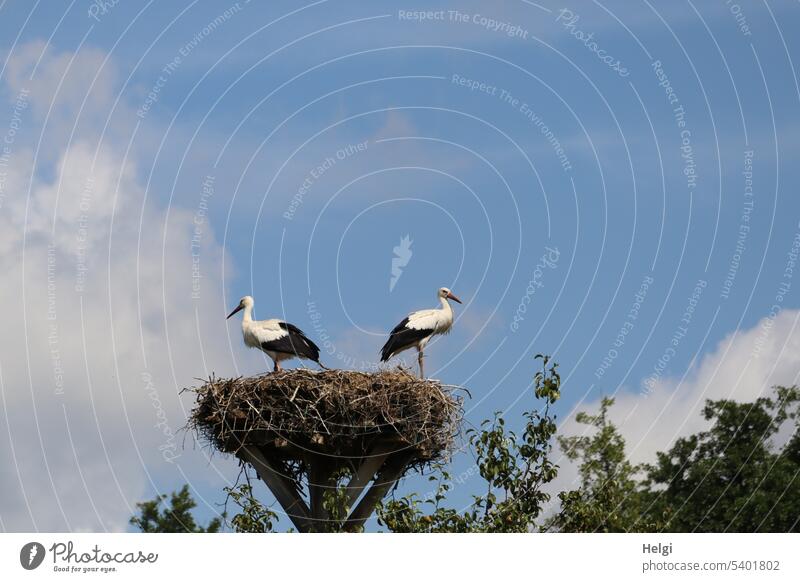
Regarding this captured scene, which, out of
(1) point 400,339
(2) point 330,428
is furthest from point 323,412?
(1) point 400,339

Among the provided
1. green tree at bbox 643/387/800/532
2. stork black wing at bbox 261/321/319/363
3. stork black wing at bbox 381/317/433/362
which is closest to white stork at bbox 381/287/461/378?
stork black wing at bbox 381/317/433/362

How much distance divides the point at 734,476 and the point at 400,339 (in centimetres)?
1957

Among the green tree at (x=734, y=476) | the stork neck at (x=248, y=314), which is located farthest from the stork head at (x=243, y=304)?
the green tree at (x=734, y=476)

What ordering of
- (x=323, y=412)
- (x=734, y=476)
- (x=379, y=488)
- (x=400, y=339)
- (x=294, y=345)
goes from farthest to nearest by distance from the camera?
(x=734, y=476) → (x=400, y=339) → (x=294, y=345) → (x=379, y=488) → (x=323, y=412)

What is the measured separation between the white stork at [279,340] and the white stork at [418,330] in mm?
1735

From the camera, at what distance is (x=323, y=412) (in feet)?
68.3

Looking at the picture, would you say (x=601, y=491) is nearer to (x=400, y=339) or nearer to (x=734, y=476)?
(x=400, y=339)

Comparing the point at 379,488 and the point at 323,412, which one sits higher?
the point at 323,412

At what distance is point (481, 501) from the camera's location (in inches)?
790

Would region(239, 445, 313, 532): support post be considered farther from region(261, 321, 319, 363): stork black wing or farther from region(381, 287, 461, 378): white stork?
region(381, 287, 461, 378): white stork
